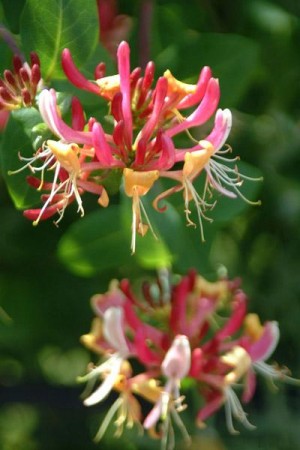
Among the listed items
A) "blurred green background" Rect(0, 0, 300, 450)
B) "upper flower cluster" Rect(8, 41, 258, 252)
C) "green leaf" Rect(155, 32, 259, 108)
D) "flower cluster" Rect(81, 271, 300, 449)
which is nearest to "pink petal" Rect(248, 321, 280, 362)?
"flower cluster" Rect(81, 271, 300, 449)

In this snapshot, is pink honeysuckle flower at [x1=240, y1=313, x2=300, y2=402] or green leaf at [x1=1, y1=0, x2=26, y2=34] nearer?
green leaf at [x1=1, y1=0, x2=26, y2=34]

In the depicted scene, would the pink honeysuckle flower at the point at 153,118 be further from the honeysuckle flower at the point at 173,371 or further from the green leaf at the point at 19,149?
the honeysuckle flower at the point at 173,371

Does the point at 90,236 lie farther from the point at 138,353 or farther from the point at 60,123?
the point at 60,123

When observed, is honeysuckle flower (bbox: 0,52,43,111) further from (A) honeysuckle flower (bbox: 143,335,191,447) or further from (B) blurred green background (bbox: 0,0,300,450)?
(A) honeysuckle flower (bbox: 143,335,191,447)

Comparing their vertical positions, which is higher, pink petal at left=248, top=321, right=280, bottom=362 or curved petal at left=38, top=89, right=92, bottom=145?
curved petal at left=38, top=89, right=92, bottom=145

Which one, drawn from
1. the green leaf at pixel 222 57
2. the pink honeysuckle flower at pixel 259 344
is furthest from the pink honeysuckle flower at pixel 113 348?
the green leaf at pixel 222 57

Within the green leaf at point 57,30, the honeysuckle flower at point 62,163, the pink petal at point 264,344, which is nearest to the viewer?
the honeysuckle flower at point 62,163
